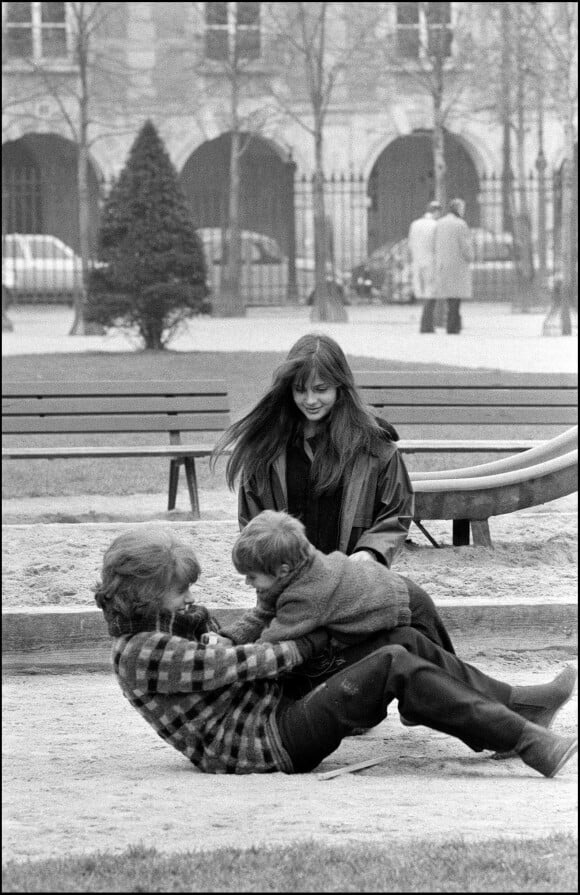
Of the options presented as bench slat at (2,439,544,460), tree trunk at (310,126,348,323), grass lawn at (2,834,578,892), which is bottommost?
grass lawn at (2,834,578,892)

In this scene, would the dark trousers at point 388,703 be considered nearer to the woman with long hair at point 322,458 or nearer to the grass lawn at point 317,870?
the woman with long hair at point 322,458

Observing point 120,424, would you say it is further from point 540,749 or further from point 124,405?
point 540,749

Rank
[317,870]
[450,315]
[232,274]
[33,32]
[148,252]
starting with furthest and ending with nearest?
[33,32] < [232,274] < [450,315] < [148,252] < [317,870]

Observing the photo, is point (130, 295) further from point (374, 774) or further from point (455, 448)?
point (374, 774)

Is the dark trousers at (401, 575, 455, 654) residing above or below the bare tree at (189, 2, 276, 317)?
below

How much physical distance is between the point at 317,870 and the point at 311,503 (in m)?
1.70

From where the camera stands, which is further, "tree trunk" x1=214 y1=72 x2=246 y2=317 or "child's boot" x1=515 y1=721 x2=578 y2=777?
"tree trunk" x1=214 y1=72 x2=246 y2=317

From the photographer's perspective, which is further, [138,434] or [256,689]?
[138,434]

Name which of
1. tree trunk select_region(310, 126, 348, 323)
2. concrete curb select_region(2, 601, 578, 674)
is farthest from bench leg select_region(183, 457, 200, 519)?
tree trunk select_region(310, 126, 348, 323)

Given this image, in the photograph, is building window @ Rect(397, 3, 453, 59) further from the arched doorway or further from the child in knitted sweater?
the child in knitted sweater

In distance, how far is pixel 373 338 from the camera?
67.6 feet

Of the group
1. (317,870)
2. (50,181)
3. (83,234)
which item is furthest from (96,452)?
(50,181)

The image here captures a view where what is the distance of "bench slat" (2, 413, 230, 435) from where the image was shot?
31.0 feet

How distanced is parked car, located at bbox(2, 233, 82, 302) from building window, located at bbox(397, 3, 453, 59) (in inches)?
310
